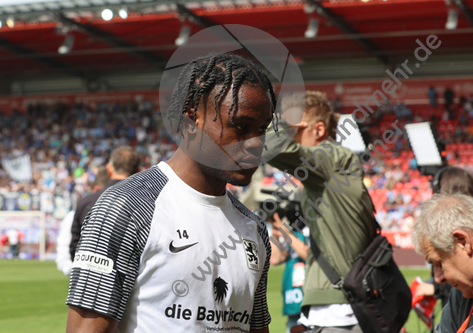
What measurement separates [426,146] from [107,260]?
9.87 feet

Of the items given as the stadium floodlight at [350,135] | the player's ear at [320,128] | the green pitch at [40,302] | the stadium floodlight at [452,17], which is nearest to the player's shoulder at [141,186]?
the player's ear at [320,128]

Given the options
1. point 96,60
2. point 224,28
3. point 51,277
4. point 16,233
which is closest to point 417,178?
point 51,277

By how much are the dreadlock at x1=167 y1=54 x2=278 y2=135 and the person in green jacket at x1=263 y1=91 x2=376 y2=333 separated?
969mm

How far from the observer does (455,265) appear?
227 centimetres

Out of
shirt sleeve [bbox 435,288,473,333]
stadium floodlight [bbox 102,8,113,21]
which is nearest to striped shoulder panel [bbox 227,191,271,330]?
shirt sleeve [bbox 435,288,473,333]

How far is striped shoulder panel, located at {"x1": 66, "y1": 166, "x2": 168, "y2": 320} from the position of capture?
1337mm

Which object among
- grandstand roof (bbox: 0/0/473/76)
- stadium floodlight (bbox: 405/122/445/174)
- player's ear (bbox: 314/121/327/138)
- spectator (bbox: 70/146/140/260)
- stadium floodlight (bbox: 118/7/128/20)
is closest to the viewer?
player's ear (bbox: 314/121/327/138)

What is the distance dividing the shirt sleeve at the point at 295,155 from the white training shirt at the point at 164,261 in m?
0.92

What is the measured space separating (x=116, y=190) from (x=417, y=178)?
2004 centimetres

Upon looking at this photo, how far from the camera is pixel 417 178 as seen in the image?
20094 millimetres

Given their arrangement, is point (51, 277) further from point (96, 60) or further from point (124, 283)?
point (96, 60)

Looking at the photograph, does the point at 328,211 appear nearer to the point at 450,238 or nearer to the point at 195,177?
the point at 450,238

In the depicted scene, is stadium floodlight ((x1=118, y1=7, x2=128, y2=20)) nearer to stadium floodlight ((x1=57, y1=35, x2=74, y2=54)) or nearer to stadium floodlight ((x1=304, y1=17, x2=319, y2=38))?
stadium floodlight ((x1=57, y1=35, x2=74, y2=54))

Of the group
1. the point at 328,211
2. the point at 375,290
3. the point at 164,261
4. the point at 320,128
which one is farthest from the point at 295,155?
the point at 164,261
